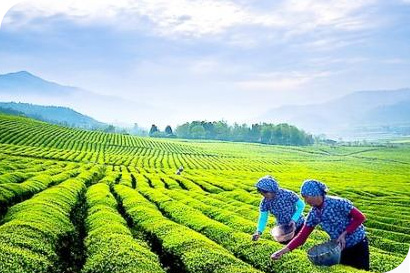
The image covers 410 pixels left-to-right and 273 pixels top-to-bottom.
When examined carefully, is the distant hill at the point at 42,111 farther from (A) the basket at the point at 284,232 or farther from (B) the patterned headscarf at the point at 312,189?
(B) the patterned headscarf at the point at 312,189

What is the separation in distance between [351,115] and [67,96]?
11364 millimetres

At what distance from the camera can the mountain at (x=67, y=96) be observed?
1680cm

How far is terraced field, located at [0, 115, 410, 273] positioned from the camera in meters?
12.2

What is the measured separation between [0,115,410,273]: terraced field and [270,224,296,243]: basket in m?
0.98

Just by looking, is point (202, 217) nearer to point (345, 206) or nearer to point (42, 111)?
point (345, 206)

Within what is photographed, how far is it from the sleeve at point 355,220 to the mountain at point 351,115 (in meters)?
6.37

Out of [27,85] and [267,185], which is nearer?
[267,185]

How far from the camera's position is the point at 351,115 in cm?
2016

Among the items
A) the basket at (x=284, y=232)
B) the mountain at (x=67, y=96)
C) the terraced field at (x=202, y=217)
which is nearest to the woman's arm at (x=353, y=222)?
the terraced field at (x=202, y=217)

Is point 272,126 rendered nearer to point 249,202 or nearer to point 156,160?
point 249,202

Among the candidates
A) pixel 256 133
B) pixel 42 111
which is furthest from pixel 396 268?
pixel 42 111

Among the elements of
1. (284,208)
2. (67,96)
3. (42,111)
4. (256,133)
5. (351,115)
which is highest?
(351,115)

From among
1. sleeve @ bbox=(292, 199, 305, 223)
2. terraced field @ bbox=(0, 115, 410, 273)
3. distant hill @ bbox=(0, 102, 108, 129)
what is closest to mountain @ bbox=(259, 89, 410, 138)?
terraced field @ bbox=(0, 115, 410, 273)

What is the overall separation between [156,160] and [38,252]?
40021mm
